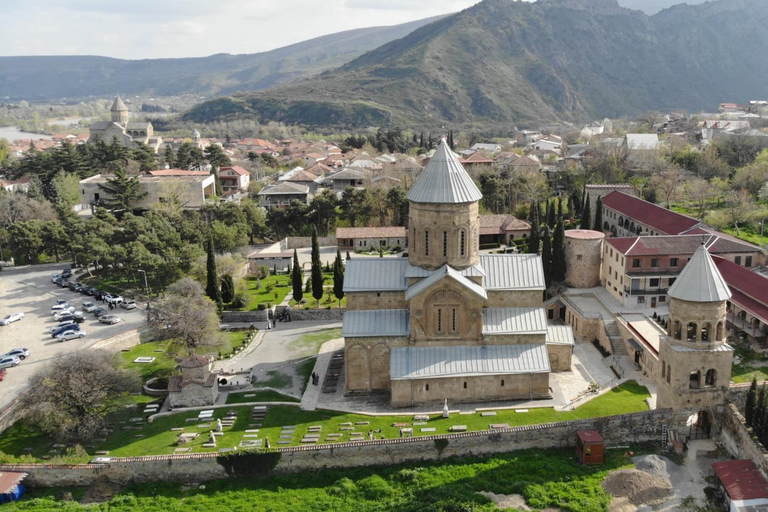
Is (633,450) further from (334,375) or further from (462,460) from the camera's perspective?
(334,375)

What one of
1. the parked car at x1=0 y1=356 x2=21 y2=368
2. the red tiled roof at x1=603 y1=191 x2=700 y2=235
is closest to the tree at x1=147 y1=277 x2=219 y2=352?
the parked car at x1=0 y1=356 x2=21 y2=368

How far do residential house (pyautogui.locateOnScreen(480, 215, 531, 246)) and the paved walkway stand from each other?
24331 mm

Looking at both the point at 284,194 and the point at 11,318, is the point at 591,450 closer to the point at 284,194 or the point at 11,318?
the point at 11,318

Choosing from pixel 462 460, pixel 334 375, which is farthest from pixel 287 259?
pixel 462 460

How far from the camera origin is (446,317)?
102 feet

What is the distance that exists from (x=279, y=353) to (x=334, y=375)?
5775 mm

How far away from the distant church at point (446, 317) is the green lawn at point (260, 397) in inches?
132

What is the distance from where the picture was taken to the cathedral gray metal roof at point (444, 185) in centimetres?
3097

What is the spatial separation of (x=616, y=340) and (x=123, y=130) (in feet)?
304

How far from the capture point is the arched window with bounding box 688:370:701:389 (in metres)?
27.3

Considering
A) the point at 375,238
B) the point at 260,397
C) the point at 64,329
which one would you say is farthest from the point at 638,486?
the point at 375,238

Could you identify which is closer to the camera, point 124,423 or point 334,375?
point 124,423

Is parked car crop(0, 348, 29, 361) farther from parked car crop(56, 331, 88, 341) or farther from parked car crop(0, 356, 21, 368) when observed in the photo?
parked car crop(56, 331, 88, 341)

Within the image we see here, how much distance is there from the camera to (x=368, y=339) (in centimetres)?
3102
